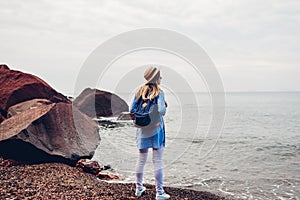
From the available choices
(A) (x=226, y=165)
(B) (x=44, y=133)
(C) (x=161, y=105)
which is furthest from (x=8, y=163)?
(A) (x=226, y=165)

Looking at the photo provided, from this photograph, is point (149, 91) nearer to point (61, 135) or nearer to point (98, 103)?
point (61, 135)

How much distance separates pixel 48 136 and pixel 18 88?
15.0ft

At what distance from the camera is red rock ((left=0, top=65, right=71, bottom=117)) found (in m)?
11.3

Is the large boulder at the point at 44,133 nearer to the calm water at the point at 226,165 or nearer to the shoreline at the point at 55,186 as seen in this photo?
the shoreline at the point at 55,186

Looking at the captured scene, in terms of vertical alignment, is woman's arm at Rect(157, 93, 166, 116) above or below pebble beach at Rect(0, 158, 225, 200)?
above

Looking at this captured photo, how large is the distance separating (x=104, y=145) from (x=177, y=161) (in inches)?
162

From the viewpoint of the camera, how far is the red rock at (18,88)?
1130 centimetres

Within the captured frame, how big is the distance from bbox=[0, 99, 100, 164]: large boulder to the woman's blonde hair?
12.2 ft

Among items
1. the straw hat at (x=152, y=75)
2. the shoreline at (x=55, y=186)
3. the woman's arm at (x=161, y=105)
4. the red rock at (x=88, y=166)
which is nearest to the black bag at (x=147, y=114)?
the woman's arm at (x=161, y=105)

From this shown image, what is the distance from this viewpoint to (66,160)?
8.09 m

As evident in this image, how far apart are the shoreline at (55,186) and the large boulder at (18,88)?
4632 millimetres

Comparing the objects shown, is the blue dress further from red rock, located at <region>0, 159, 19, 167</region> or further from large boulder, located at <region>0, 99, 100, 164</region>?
red rock, located at <region>0, 159, 19, 167</region>

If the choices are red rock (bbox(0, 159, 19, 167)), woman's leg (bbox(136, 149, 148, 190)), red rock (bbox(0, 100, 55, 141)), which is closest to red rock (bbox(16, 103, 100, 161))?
red rock (bbox(0, 100, 55, 141))

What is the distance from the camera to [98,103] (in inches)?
1115
